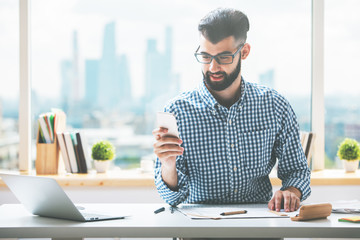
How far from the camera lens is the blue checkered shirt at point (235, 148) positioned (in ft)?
6.79

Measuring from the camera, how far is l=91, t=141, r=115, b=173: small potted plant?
3227mm

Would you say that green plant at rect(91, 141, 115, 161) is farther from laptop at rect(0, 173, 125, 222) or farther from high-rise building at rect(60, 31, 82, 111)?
laptop at rect(0, 173, 125, 222)

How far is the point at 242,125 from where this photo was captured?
210 cm

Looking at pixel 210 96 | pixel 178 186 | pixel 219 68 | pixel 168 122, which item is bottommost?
pixel 178 186

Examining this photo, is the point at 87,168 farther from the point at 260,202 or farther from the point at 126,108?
the point at 260,202

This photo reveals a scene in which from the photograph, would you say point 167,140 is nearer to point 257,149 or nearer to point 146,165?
point 257,149

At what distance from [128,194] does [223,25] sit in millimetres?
1490

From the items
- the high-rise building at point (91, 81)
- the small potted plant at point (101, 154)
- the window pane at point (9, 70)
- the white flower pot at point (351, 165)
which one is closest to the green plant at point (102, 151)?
the small potted plant at point (101, 154)

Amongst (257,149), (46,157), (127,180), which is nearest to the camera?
(257,149)

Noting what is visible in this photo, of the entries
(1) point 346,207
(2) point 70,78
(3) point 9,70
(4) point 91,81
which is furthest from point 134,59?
(1) point 346,207

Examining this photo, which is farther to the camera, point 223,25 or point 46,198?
point 223,25

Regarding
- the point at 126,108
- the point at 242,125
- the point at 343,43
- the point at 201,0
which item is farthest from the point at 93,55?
the point at 343,43

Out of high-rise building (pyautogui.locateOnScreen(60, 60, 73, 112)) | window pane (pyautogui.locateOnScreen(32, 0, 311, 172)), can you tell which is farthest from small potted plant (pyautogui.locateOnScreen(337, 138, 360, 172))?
high-rise building (pyautogui.locateOnScreen(60, 60, 73, 112))

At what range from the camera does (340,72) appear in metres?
3.48
